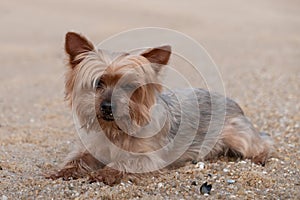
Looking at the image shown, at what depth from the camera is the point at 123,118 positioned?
611cm

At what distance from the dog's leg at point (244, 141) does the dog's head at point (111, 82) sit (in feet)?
4.88

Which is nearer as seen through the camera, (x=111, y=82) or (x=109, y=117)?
(x=109, y=117)

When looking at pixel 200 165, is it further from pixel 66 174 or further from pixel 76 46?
pixel 76 46

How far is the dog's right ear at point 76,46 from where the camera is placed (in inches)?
245

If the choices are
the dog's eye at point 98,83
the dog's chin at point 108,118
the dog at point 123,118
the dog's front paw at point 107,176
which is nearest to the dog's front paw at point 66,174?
the dog at point 123,118

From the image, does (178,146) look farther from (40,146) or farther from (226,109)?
(40,146)

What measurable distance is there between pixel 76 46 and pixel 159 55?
37.2 inches

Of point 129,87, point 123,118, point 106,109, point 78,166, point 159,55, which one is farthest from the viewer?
point 78,166

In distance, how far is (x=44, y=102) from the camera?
473 inches

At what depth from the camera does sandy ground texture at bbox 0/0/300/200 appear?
595cm

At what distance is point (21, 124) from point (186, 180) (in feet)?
14.6

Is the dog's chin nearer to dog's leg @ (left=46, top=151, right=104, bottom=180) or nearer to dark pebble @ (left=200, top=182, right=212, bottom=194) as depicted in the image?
dog's leg @ (left=46, top=151, right=104, bottom=180)

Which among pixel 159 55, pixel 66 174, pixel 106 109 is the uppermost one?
pixel 159 55

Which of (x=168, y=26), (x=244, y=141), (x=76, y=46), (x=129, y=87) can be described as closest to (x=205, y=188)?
(x=129, y=87)
